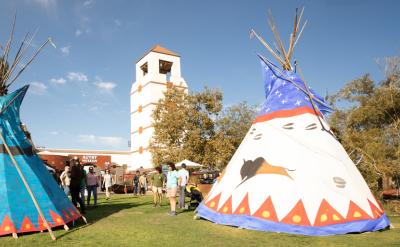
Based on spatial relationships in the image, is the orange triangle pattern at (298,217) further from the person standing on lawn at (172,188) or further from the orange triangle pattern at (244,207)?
the person standing on lawn at (172,188)

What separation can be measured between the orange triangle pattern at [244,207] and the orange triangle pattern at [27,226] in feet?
16.1

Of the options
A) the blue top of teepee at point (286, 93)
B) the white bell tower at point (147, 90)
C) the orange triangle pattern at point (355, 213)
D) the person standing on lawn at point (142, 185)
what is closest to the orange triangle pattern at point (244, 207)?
the orange triangle pattern at point (355, 213)

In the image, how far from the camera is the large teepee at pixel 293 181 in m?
7.91

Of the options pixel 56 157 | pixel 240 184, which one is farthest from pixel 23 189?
pixel 56 157

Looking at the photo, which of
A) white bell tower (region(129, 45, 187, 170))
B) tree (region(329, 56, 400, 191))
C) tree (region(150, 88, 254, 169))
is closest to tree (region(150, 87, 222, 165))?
tree (region(150, 88, 254, 169))

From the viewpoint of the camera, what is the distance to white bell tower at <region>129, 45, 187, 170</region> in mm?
43219

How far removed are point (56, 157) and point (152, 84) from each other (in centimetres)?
1437

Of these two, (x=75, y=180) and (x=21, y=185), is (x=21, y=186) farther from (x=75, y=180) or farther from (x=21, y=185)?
(x=75, y=180)

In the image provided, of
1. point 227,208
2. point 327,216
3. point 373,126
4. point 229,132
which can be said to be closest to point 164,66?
point 229,132

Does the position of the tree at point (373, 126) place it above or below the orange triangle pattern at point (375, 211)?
above

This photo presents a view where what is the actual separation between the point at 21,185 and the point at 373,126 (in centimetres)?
1980

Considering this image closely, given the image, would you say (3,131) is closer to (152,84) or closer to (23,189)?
(23,189)

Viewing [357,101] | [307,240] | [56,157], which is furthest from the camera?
[56,157]

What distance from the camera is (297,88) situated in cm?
1078
